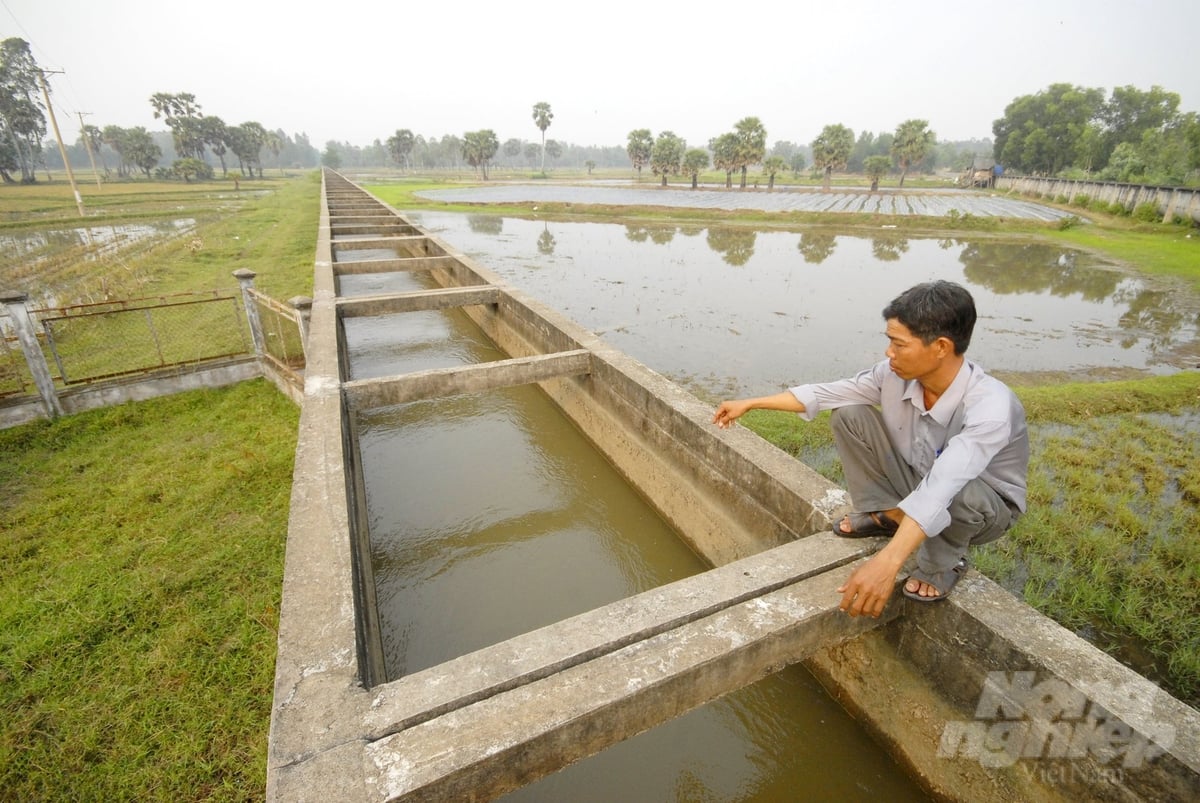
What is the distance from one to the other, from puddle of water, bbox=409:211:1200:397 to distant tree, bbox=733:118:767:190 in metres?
33.8

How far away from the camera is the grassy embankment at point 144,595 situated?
2648 mm

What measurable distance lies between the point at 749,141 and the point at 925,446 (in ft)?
189

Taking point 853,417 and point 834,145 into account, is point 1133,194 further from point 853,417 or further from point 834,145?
A: point 853,417

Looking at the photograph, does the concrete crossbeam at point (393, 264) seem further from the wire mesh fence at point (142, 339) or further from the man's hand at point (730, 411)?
the man's hand at point (730, 411)

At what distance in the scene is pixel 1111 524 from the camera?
4.34 metres

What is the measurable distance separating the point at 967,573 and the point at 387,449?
5.43m

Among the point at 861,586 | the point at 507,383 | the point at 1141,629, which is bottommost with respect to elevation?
the point at 1141,629

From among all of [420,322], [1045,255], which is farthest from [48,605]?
[1045,255]

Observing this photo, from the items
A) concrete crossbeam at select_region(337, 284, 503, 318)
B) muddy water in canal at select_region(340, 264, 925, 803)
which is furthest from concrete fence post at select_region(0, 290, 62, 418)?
muddy water in canal at select_region(340, 264, 925, 803)

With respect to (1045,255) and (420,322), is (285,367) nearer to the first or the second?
(420,322)

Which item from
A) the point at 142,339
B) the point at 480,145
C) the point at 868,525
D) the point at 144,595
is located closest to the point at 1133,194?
the point at 868,525

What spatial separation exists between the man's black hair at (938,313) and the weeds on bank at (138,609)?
11.8 feet

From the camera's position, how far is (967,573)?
261 centimetres

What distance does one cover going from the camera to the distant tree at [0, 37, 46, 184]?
52562mm
